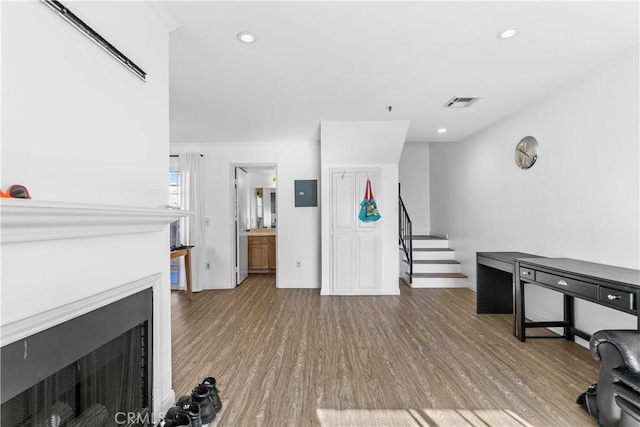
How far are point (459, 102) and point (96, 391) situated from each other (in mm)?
3889

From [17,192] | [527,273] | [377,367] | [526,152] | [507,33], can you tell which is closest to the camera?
[17,192]

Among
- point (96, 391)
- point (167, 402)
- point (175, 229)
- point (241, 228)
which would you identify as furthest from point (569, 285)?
point (175, 229)

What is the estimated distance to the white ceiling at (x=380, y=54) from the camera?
1.79 m

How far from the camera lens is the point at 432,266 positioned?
5086mm

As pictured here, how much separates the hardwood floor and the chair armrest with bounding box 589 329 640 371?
509mm

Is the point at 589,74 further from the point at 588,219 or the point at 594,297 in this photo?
the point at 594,297

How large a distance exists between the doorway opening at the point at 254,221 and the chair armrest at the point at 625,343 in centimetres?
409

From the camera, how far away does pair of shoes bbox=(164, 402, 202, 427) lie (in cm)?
154

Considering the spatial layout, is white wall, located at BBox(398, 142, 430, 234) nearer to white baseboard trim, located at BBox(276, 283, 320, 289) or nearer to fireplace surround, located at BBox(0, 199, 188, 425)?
white baseboard trim, located at BBox(276, 283, 320, 289)

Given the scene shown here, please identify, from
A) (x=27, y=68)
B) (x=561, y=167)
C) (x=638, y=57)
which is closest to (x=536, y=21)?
(x=638, y=57)

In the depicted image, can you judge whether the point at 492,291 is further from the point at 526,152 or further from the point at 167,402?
the point at 167,402

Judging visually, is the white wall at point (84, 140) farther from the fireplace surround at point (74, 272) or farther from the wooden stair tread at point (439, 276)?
the wooden stair tread at point (439, 276)

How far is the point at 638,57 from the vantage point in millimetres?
2207

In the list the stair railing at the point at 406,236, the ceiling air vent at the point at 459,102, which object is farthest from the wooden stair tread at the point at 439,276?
the ceiling air vent at the point at 459,102
